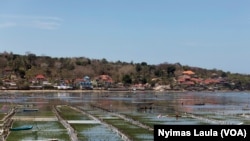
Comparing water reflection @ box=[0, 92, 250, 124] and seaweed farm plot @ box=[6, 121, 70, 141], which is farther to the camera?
water reflection @ box=[0, 92, 250, 124]

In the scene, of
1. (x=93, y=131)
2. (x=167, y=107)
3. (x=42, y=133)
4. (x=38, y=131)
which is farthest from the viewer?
(x=167, y=107)

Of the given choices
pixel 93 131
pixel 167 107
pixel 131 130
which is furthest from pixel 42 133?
pixel 167 107

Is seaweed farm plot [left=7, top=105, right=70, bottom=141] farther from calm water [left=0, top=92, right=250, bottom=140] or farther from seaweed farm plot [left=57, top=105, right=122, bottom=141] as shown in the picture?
calm water [left=0, top=92, right=250, bottom=140]

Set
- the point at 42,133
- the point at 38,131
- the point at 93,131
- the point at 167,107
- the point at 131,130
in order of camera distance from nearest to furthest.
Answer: the point at 42,133 → the point at 38,131 → the point at 93,131 → the point at 131,130 → the point at 167,107

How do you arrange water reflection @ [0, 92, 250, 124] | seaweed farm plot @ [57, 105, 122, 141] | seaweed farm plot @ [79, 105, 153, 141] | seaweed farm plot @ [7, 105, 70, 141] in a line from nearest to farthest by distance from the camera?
1. seaweed farm plot @ [7, 105, 70, 141]
2. seaweed farm plot @ [57, 105, 122, 141]
3. seaweed farm plot @ [79, 105, 153, 141]
4. water reflection @ [0, 92, 250, 124]

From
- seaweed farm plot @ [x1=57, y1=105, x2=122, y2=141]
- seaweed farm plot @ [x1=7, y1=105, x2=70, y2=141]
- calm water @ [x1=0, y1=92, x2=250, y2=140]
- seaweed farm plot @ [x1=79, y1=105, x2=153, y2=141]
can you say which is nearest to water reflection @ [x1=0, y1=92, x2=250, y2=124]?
calm water @ [x1=0, y1=92, x2=250, y2=140]

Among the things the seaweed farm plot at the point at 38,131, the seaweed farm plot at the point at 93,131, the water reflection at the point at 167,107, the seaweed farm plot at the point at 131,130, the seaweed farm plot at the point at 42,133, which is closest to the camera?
the seaweed farm plot at the point at 42,133

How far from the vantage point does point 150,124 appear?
68.8 meters

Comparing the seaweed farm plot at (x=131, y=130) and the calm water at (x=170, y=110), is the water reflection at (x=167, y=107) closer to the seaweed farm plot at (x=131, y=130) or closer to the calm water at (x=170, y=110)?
the calm water at (x=170, y=110)

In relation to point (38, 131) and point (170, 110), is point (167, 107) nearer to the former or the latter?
point (170, 110)

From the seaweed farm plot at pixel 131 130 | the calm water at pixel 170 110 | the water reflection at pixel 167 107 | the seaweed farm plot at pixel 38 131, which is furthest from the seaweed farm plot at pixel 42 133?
the water reflection at pixel 167 107

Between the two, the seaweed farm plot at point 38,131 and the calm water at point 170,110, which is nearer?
the seaweed farm plot at point 38,131

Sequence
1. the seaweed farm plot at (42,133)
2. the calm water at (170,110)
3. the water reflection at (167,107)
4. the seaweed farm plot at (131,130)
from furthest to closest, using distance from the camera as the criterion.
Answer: the water reflection at (167,107) → the calm water at (170,110) → the seaweed farm plot at (131,130) → the seaweed farm plot at (42,133)

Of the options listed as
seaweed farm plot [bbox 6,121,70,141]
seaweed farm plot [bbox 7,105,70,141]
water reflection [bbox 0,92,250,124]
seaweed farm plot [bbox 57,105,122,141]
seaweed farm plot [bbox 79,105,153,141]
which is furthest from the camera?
water reflection [bbox 0,92,250,124]
